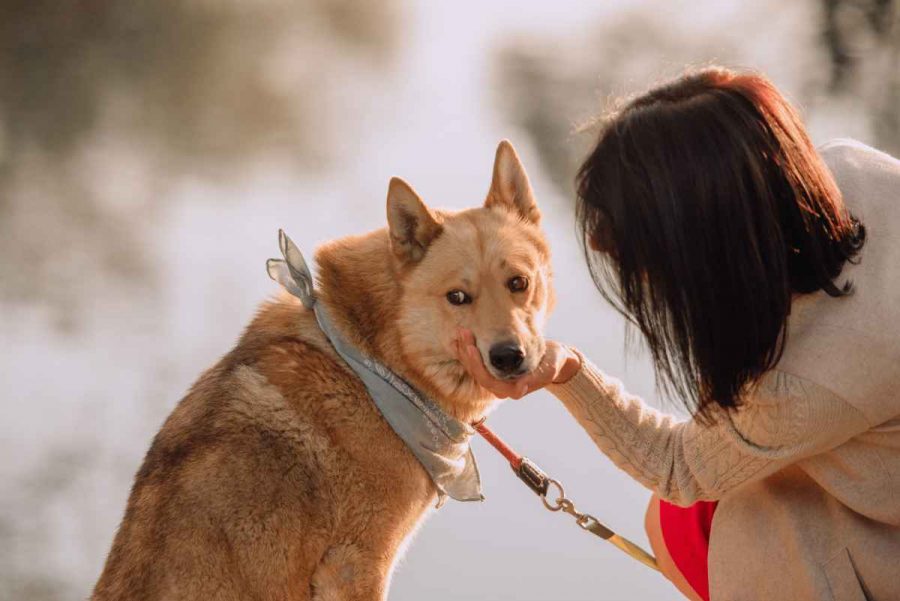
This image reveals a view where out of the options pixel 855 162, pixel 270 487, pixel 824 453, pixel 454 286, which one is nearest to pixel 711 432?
pixel 824 453

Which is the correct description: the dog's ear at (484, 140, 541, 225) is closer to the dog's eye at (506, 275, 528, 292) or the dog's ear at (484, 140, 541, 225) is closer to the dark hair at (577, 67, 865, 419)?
the dog's eye at (506, 275, 528, 292)

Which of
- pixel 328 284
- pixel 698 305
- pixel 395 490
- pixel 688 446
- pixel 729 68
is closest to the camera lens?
pixel 698 305

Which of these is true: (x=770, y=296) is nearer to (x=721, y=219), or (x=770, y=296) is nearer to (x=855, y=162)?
(x=721, y=219)

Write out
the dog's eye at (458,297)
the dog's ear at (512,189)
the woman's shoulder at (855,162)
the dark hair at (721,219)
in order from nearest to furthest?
the dark hair at (721,219)
the woman's shoulder at (855,162)
the dog's eye at (458,297)
the dog's ear at (512,189)

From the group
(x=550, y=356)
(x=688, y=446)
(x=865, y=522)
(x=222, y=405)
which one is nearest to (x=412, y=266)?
(x=550, y=356)

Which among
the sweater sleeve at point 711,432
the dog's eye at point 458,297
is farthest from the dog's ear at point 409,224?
Result: the sweater sleeve at point 711,432

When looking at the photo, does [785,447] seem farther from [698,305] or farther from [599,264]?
[599,264]

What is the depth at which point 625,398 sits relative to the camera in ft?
6.70

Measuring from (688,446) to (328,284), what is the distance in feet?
2.96

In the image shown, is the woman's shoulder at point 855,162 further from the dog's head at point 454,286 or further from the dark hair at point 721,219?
the dog's head at point 454,286

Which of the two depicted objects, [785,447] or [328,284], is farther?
[328,284]

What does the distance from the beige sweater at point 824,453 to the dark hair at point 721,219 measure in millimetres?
49

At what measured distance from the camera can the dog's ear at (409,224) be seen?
2.16 meters

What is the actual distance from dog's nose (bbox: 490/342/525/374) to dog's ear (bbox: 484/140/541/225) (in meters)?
0.46
